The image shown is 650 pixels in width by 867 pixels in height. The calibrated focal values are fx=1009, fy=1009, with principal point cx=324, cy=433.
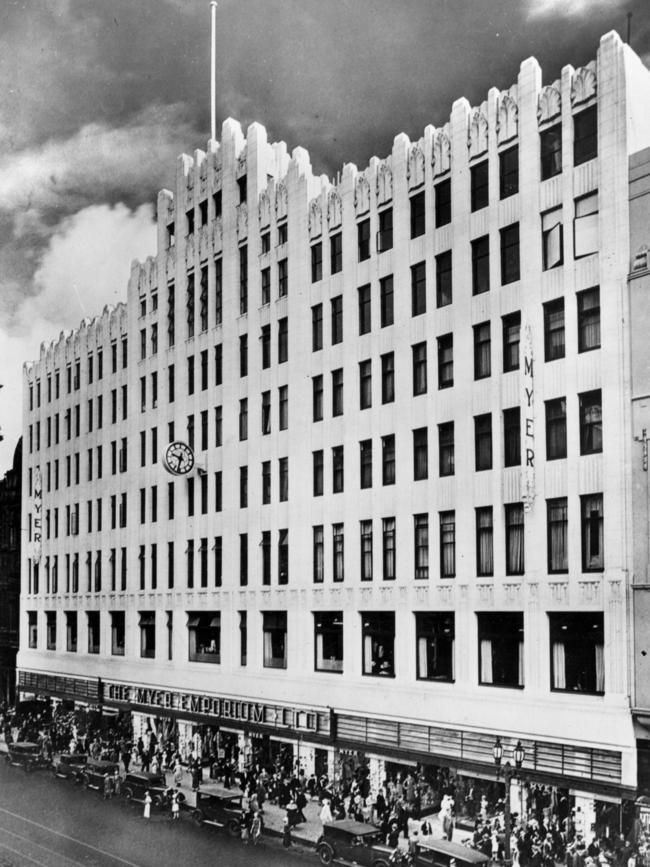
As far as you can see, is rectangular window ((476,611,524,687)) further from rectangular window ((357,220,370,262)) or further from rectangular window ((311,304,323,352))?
rectangular window ((357,220,370,262))

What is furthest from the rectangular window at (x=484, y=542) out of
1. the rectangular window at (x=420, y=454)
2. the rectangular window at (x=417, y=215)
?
the rectangular window at (x=417, y=215)

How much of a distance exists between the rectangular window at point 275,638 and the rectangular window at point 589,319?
2070 cm

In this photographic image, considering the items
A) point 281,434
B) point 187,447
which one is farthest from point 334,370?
point 187,447

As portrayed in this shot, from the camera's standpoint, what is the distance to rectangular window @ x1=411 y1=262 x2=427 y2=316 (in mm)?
41812

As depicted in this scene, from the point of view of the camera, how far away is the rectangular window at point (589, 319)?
34.9 metres

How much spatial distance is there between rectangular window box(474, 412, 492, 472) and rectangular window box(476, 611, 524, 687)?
5.64 m

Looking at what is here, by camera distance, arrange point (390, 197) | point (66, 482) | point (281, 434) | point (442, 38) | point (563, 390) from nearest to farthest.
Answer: point (442, 38) < point (563, 390) < point (390, 197) < point (281, 434) < point (66, 482)

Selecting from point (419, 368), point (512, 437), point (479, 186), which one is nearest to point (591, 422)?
point (512, 437)

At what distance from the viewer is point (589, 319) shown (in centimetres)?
3519

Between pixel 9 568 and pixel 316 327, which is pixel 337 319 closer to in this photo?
pixel 316 327

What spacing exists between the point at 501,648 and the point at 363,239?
62.0 feet

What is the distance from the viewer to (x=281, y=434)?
4891cm

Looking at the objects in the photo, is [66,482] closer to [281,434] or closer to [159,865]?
[281,434]

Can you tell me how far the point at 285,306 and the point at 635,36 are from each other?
81.2 feet
